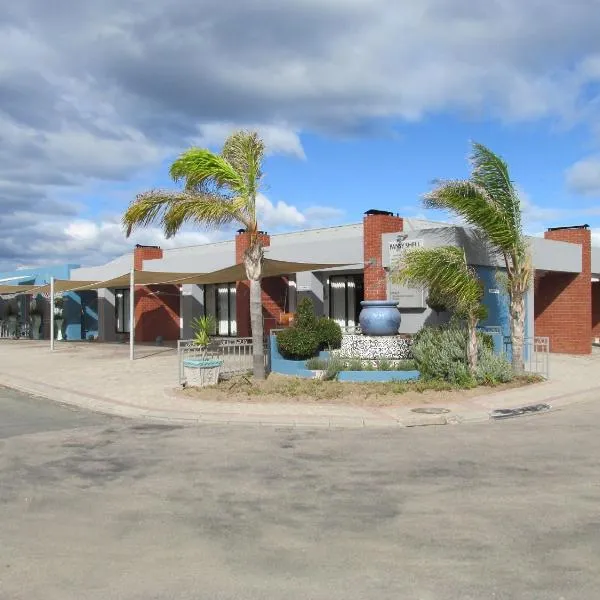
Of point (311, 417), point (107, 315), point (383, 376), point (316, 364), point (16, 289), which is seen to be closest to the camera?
point (311, 417)

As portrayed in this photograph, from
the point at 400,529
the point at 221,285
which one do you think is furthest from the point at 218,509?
the point at 221,285

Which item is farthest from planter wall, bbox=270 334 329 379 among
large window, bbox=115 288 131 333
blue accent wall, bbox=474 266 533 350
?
large window, bbox=115 288 131 333

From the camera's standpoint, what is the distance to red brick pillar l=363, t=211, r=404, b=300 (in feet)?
61.4

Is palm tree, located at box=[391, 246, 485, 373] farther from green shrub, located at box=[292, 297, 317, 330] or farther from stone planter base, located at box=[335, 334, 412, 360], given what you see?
green shrub, located at box=[292, 297, 317, 330]

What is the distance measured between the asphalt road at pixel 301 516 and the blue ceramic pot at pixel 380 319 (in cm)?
657

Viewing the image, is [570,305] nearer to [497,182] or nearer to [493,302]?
[493,302]

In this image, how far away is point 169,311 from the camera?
31.4m

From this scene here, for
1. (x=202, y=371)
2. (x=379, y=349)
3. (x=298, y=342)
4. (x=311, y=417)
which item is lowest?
(x=311, y=417)

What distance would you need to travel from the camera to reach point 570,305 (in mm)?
23047

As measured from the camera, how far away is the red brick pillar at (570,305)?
2280 centimetres

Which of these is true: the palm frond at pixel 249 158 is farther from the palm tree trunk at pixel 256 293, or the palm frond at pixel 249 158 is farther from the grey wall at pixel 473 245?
the grey wall at pixel 473 245

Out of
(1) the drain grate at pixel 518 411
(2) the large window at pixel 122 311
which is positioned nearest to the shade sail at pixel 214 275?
(2) the large window at pixel 122 311

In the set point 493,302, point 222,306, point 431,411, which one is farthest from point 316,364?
point 222,306

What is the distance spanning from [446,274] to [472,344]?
1607 mm
